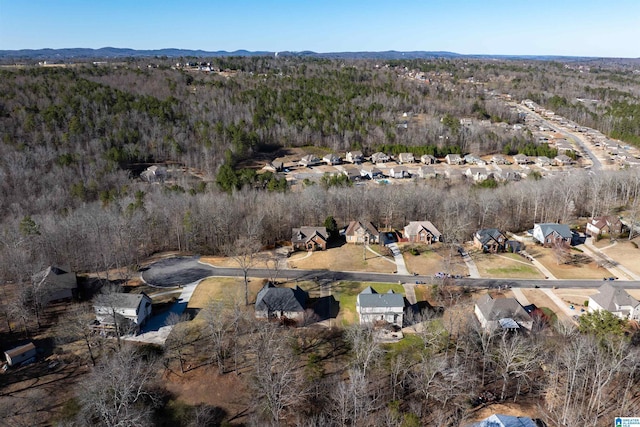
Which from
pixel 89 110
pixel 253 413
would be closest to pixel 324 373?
pixel 253 413

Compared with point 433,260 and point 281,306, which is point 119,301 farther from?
point 433,260

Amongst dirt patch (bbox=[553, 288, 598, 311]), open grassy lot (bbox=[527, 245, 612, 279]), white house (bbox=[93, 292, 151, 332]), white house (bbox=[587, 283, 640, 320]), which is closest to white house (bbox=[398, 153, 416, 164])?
open grassy lot (bbox=[527, 245, 612, 279])

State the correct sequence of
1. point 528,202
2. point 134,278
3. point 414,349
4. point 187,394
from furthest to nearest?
1. point 528,202
2. point 134,278
3. point 414,349
4. point 187,394

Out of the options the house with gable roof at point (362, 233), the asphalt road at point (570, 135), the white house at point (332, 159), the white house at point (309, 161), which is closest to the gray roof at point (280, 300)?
the house with gable roof at point (362, 233)

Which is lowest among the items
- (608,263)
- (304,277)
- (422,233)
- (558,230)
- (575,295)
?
(575,295)

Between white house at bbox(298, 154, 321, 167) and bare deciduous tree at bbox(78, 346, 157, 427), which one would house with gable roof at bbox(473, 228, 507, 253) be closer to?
bare deciduous tree at bbox(78, 346, 157, 427)

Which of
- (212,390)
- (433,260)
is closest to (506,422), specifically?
(212,390)

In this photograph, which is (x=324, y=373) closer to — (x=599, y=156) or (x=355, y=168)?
(x=355, y=168)
